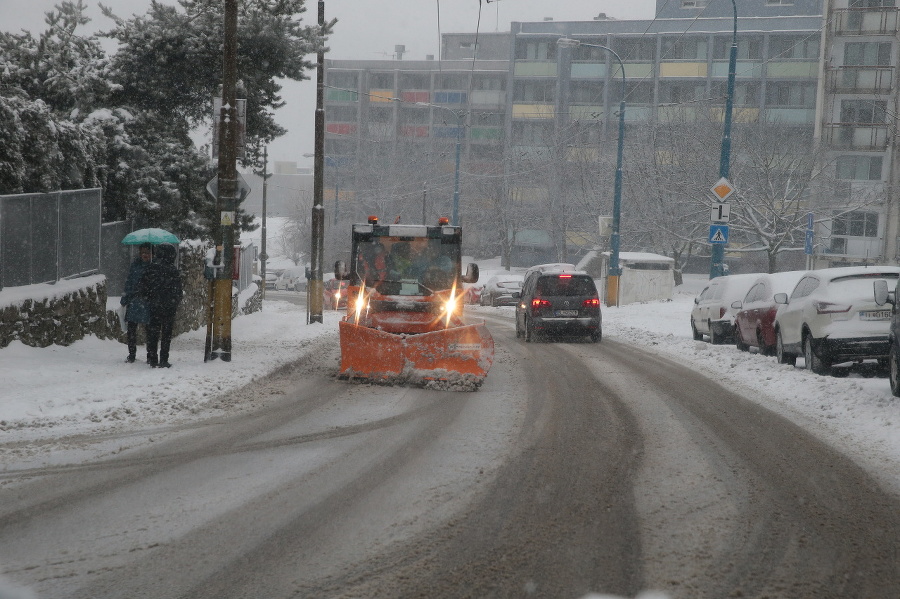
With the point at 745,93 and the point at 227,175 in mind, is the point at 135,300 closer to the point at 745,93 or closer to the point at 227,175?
the point at 227,175

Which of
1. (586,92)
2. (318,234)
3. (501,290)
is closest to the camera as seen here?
(318,234)

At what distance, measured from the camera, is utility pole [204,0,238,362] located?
1445 cm

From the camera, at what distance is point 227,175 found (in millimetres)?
14641

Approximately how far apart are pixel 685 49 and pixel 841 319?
218 ft

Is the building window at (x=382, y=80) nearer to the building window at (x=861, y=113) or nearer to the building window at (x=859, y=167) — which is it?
the building window at (x=861, y=113)

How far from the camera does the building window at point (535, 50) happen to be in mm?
80500

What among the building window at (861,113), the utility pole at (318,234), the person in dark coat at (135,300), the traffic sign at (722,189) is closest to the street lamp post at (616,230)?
the traffic sign at (722,189)

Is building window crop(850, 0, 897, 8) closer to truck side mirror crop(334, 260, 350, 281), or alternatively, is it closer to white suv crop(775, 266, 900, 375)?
white suv crop(775, 266, 900, 375)

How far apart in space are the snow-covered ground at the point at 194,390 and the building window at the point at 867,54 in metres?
44.3

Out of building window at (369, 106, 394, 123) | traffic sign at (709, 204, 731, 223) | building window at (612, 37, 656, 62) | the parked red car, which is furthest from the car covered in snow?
building window at (369, 106, 394, 123)

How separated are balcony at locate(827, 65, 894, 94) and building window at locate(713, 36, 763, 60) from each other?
17500mm

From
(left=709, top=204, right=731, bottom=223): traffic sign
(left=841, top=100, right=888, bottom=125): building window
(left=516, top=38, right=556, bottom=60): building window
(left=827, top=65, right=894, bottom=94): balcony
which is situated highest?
(left=516, top=38, right=556, bottom=60): building window

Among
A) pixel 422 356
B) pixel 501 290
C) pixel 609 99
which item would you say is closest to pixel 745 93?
pixel 609 99

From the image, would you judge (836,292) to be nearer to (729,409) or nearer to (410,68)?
(729,409)
